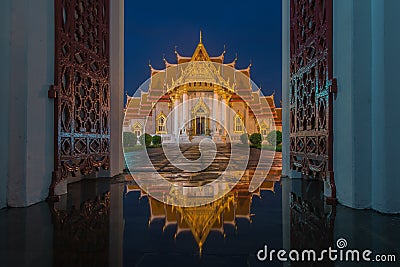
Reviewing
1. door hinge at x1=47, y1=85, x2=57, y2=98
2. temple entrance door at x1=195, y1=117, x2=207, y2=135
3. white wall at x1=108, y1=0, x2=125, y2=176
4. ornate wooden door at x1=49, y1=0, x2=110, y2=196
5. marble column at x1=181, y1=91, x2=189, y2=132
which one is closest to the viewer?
door hinge at x1=47, y1=85, x2=57, y2=98

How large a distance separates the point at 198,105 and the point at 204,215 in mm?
25410

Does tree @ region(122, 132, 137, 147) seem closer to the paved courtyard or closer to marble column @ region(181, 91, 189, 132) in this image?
marble column @ region(181, 91, 189, 132)

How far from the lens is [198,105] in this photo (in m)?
28.6

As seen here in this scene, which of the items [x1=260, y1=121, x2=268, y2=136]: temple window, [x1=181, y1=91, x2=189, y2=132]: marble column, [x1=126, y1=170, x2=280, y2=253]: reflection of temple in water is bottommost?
[x1=126, y1=170, x2=280, y2=253]: reflection of temple in water

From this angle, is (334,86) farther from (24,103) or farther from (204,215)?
(24,103)

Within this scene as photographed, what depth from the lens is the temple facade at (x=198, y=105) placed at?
2761 centimetres

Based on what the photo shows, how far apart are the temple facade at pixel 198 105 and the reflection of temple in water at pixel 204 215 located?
23500mm

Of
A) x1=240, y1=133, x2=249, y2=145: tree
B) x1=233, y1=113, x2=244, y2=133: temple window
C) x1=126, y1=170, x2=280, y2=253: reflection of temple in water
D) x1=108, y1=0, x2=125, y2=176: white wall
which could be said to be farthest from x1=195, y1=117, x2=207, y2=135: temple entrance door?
x1=126, y1=170, x2=280, y2=253: reflection of temple in water

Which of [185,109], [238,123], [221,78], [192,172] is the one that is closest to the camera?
[192,172]

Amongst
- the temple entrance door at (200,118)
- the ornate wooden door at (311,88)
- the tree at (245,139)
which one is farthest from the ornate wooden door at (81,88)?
the temple entrance door at (200,118)

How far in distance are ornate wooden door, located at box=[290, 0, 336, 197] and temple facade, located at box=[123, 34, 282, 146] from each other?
21.4 metres

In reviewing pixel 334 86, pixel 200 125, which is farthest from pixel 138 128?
pixel 334 86

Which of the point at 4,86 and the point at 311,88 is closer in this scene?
the point at 4,86

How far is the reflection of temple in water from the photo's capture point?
2.88 meters
